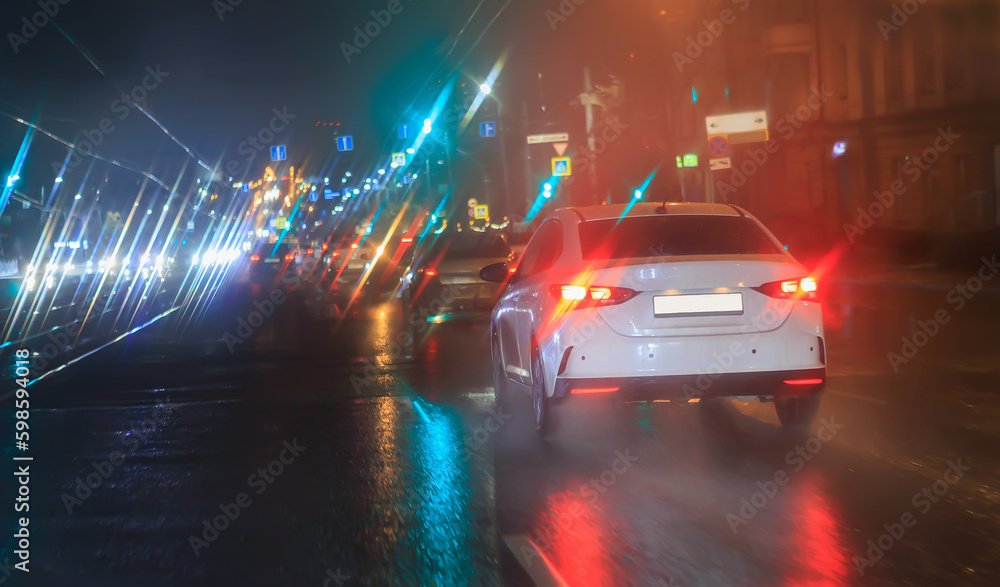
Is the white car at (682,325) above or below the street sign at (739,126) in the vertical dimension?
below

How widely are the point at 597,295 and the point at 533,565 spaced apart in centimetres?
236

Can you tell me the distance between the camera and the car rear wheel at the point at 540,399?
7.07 meters

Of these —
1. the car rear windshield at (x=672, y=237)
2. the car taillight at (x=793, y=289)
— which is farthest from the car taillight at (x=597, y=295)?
the car taillight at (x=793, y=289)

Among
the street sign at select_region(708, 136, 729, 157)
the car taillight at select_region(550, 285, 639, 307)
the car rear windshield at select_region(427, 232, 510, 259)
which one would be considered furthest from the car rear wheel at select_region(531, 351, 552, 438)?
the street sign at select_region(708, 136, 729, 157)

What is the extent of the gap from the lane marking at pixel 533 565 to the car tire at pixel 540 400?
204cm

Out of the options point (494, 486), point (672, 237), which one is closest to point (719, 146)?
point (672, 237)

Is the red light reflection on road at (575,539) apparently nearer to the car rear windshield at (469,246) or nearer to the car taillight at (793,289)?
the car taillight at (793,289)

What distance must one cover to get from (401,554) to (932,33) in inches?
1298

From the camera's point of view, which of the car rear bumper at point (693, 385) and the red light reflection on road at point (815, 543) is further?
the car rear bumper at point (693, 385)

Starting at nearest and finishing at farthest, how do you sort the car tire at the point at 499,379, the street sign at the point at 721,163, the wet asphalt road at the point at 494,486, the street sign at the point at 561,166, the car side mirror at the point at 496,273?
the wet asphalt road at the point at 494,486
the car side mirror at the point at 496,273
the car tire at the point at 499,379
the street sign at the point at 721,163
the street sign at the point at 561,166

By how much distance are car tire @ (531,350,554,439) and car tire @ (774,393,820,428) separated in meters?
1.59

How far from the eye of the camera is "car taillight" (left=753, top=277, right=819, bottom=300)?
6.57m

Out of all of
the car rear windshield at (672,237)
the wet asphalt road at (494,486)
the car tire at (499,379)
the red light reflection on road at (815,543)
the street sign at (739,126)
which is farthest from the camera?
the street sign at (739,126)

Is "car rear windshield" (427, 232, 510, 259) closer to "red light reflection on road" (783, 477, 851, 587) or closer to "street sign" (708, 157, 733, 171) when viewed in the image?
"street sign" (708, 157, 733, 171)
